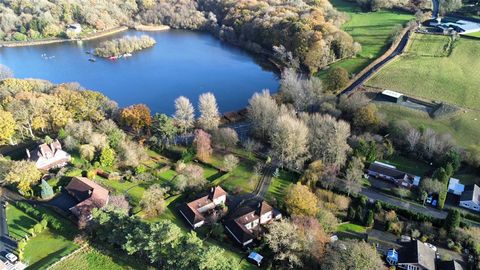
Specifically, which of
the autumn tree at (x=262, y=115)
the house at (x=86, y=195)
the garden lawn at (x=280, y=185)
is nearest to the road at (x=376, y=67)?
the autumn tree at (x=262, y=115)

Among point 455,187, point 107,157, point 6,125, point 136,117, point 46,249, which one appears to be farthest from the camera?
point 136,117

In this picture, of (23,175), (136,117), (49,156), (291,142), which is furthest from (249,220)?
(49,156)

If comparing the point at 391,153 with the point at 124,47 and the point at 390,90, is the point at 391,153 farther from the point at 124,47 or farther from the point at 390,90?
the point at 124,47

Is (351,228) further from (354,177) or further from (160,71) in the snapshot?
(160,71)

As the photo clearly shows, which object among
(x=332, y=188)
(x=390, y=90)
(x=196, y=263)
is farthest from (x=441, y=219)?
(x=390, y=90)

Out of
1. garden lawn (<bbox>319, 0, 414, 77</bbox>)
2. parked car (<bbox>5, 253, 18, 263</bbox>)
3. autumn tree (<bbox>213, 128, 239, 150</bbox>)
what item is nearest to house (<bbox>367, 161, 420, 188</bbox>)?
autumn tree (<bbox>213, 128, 239, 150</bbox>)

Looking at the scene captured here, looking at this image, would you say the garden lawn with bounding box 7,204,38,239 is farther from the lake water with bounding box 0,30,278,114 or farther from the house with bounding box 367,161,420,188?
the house with bounding box 367,161,420,188
